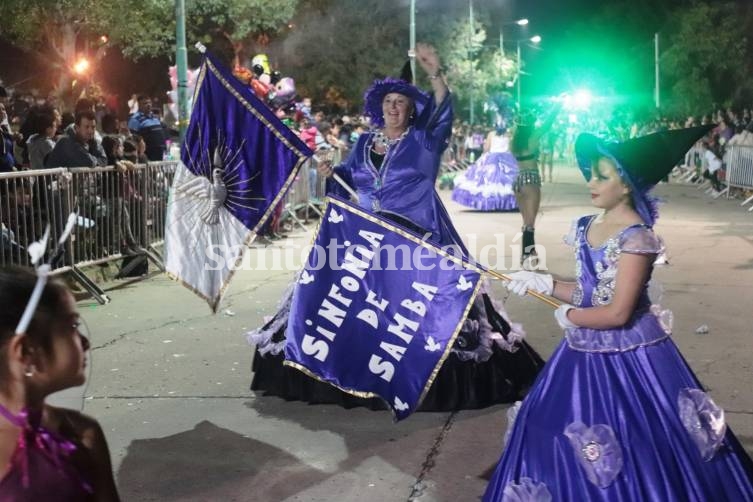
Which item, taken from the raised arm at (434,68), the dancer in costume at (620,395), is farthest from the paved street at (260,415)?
the raised arm at (434,68)

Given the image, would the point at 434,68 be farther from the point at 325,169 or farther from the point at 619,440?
the point at 619,440

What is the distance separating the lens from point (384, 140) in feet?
18.5

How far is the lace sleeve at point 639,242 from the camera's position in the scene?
3305mm

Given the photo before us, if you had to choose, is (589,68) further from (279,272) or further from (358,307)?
(358,307)

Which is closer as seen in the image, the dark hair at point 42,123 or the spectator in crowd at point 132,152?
the dark hair at point 42,123

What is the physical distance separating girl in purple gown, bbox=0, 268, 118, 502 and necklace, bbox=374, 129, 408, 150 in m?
3.77

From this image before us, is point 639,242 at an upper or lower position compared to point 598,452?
upper

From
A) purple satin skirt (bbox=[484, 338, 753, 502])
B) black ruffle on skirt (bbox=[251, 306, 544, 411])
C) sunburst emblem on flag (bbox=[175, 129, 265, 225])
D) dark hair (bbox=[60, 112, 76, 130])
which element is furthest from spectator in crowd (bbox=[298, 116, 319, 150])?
purple satin skirt (bbox=[484, 338, 753, 502])

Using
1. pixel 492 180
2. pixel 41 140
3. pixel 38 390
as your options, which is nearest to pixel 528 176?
pixel 492 180

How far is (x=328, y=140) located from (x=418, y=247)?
12.2 m

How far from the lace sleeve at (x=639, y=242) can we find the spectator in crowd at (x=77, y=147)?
689cm

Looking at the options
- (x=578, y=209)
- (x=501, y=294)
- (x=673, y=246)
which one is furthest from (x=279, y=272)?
(x=578, y=209)

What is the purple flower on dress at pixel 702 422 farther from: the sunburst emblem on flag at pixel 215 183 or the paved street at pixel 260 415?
the sunburst emblem on flag at pixel 215 183

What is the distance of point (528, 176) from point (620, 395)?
27.0 feet
